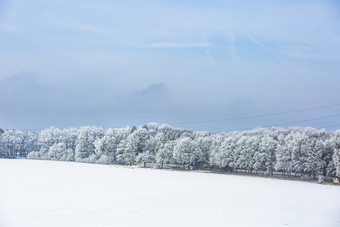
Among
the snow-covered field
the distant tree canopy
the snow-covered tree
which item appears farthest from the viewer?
the snow-covered tree

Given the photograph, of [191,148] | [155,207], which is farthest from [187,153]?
[155,207]

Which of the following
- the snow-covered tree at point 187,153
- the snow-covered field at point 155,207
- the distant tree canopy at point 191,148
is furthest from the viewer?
the snow-covered tree at point 187,153

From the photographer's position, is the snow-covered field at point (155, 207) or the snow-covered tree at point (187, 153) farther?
the snow-covered tree at point (187, 153)

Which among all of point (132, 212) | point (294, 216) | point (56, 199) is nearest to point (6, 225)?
point (132, 212)

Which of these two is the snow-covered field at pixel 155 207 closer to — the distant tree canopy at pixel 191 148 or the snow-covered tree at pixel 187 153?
the distant tree canopy at pixel 191 148

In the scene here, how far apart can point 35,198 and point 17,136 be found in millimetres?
74294

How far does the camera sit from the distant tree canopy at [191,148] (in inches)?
2195

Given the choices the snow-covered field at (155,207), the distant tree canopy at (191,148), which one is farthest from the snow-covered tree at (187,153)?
the snow-covered field at (155,207)

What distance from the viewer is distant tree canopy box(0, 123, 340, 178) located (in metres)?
55.8

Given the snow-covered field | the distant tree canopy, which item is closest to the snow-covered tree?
the distant tree canopy

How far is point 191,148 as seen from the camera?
227ft

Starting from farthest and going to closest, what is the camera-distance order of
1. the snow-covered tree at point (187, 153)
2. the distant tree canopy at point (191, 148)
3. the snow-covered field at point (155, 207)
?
the snow-covered tree at point (187, 153)
the distant tree canopy at point (191, 148)
the snow-covered field at point (155, 207)

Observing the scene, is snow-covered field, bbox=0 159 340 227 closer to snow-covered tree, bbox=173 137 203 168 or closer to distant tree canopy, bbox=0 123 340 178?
distant tree canopy, bbox=0 123 340 178

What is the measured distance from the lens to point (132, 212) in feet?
79.0
